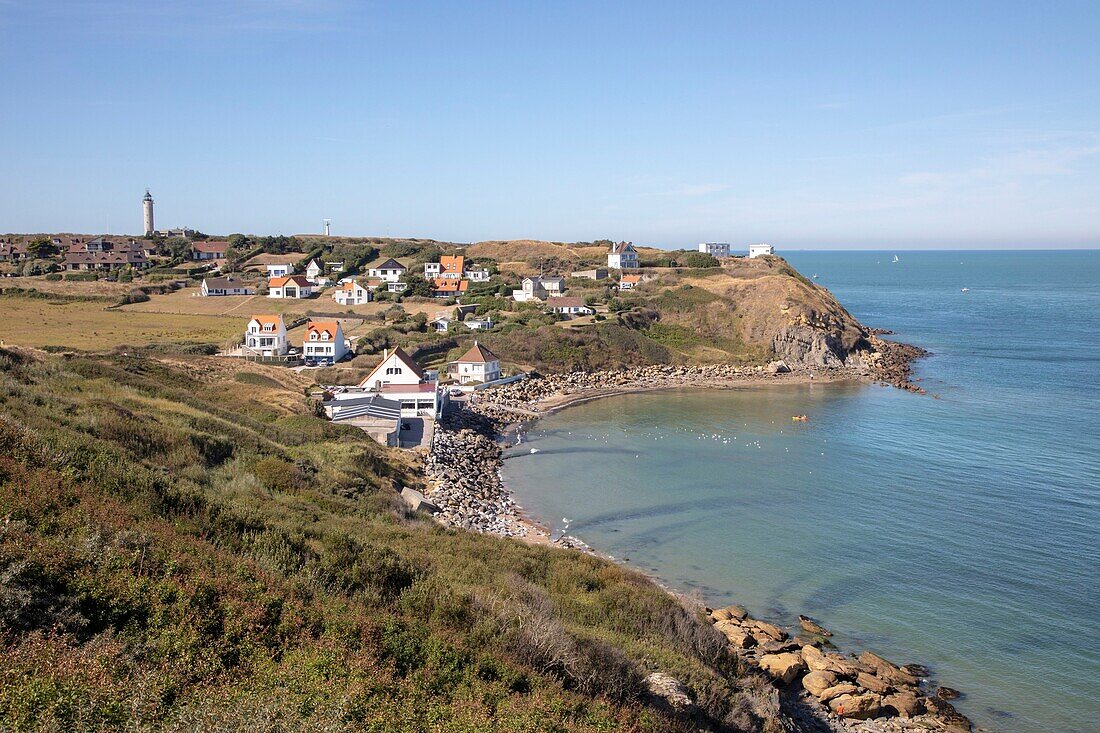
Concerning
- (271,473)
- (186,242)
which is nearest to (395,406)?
(271,473)

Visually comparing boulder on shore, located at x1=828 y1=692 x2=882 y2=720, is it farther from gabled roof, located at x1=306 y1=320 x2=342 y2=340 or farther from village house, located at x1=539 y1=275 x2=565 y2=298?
village house, located at x1=539 y1=275 x2=565 y2=298

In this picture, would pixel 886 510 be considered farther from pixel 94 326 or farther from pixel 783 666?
pixel 94 326

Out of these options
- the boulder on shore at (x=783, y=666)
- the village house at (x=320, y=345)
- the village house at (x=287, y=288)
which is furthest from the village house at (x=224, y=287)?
the boulder on shore at (x=783, y=666)

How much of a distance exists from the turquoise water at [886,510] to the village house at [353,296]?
3124cm

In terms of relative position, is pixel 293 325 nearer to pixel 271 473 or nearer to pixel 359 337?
pixel 359 337

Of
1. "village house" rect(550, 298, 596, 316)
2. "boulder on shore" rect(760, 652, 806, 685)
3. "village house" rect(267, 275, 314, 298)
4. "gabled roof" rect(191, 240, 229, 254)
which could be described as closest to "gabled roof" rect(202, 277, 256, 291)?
"village house" rect(267, 275, 314, 298)

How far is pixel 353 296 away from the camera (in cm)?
6900

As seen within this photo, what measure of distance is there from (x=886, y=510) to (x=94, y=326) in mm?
54245

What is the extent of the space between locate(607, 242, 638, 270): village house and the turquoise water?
3610 centimetres

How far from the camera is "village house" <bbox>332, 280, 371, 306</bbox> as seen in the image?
6875 cm

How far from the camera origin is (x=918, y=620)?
753 inches

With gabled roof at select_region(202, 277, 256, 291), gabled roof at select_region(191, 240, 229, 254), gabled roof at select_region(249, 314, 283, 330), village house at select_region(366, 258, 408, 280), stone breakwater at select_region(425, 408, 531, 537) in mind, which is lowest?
stone breakwater at select_region(425, 408, 531, 537)

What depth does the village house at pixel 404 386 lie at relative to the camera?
36.2 metres

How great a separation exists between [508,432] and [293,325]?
2818 cm
